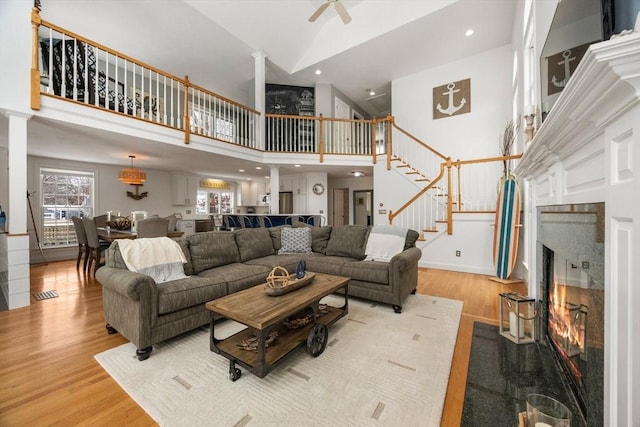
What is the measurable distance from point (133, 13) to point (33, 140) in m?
2.92

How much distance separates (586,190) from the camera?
1.30m

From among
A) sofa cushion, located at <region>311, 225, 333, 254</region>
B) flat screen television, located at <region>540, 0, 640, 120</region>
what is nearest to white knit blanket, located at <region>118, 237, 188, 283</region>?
sofa cushion, located at <region>311, 225, 333, 254</region>

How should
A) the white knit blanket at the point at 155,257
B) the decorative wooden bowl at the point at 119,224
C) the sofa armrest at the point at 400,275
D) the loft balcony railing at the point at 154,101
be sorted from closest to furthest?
1. the white knit blanket at the point at 155,257
2. the sofa armrest at the point at 400,275
3. the loft balcony railing at the point at 154,101
4. the decorative wooden bowl at the point at 119,224

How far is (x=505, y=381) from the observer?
1.68 m

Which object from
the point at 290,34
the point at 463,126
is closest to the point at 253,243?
the point at 290,34

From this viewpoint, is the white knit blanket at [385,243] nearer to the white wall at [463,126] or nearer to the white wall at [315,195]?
the white wall at [463,126]

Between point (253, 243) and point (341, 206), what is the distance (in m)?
→ 6.36

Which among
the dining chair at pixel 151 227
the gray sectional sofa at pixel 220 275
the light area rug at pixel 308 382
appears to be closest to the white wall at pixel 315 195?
the gray sectional sofa at pixel 220 275

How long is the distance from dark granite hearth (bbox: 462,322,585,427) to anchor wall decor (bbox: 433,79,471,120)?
5530mm

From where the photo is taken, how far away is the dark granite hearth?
1.41 meters

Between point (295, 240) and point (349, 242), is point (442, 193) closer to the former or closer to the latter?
point (349, 242)

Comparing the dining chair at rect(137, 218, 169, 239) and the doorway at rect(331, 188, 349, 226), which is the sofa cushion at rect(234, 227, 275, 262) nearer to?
the dining chair at rect(137, 218, 169, 239)

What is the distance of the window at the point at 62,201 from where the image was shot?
233 inches

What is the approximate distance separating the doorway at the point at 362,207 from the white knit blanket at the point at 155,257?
7327mm
